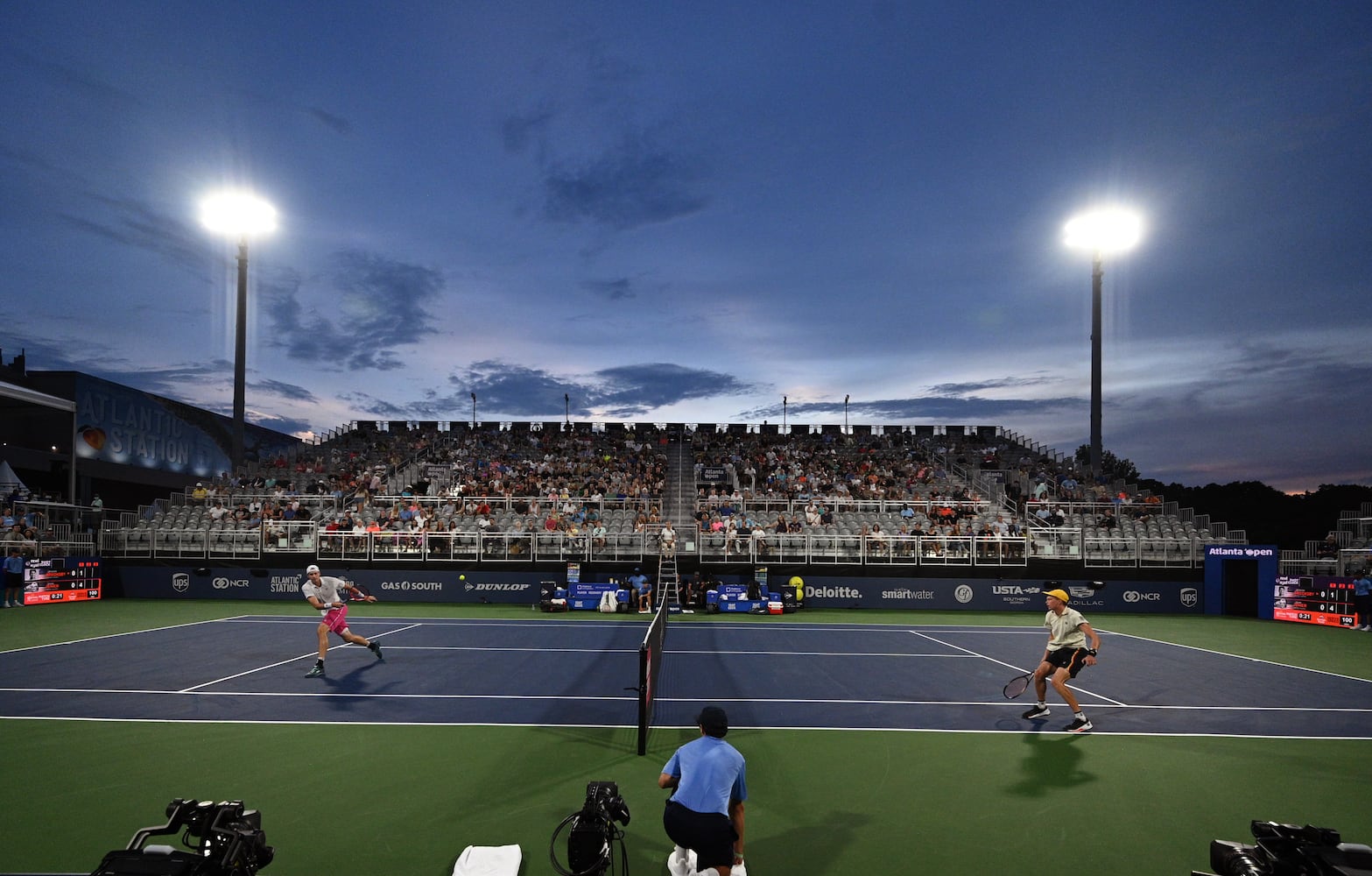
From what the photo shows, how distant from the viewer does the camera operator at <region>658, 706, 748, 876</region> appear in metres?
4.96

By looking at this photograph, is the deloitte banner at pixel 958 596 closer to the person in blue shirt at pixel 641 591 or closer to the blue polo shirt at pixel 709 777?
the person in blue shirt at pixel 641 591

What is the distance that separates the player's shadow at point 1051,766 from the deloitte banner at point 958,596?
57.5 ft

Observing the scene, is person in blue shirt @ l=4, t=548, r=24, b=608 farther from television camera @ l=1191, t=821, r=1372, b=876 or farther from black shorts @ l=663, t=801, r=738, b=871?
television camera @ l=1191, t=821, r=1372, b=876

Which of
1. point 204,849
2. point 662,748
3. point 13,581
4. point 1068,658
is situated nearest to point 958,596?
point 1068,658

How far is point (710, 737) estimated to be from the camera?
532 cm

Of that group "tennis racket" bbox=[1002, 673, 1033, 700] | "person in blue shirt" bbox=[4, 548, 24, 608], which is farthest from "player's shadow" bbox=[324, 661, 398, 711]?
"person in blue shirt" bbox=[4, 548, 24, 608]

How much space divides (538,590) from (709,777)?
2314 cm

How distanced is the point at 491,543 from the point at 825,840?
23.0 m

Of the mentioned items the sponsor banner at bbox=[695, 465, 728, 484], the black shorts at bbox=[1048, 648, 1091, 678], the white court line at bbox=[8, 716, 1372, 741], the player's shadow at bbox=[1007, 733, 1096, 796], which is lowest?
the white court line at bbox=[8, 716, 1372, 741]

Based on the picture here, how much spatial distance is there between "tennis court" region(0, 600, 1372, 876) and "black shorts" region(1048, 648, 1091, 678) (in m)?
0.86

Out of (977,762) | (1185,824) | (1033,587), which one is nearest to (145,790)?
(977,762)

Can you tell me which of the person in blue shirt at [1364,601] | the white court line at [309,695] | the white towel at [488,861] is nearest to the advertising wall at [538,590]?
the person in blue shirt at [1364,601]

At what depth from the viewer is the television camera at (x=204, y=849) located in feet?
11.0

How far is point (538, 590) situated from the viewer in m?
27.2
